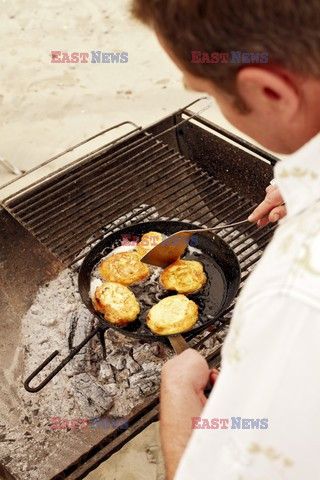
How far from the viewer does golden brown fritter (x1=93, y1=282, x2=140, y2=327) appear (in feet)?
7.85

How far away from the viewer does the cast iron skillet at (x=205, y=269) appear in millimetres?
2484

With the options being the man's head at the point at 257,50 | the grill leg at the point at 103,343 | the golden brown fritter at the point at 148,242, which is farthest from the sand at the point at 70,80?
the man's head at the point at 257,50

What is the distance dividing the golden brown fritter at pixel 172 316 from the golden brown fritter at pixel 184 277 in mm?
99

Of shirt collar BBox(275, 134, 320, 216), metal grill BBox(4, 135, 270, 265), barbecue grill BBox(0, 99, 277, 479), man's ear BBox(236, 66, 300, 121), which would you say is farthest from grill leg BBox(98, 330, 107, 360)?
man's ear BBox(236, 66, 300, 121)

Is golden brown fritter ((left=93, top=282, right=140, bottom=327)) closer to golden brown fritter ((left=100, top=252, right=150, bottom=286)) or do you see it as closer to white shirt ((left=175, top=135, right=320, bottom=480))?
golden brown fritter ((left=100, top=252, right=150, bottom=286))

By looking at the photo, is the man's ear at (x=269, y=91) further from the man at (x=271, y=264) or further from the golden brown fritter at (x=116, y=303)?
the golden brown fritter at (x=116, y=303)

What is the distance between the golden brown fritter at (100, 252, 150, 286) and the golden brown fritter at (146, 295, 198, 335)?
8.8 inches

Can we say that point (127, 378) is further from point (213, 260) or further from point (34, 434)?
point (213, 260)

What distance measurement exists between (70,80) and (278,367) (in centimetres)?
509

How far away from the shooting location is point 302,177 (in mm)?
1184

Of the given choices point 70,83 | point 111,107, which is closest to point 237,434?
point 111,107

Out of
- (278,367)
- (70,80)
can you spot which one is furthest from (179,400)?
(70,80)

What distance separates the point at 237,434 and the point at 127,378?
5.40 ft

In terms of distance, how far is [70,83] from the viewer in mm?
5590
